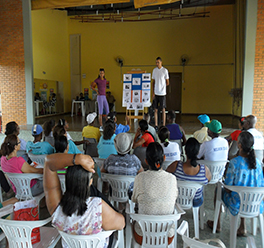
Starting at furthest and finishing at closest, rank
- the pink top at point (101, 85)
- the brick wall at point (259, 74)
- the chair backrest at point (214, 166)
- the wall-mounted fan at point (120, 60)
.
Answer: the wall-mounted fan at point (120, 60) → the brick wall at point (259, 74) → the pink top at point (101, 85) → the chair backrest at point (214, 166)

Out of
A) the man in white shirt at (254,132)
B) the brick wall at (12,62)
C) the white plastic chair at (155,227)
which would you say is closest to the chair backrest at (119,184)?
the white plastic chair at (155,227)

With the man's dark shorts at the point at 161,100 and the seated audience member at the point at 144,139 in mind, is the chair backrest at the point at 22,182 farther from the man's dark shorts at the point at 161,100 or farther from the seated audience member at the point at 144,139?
the man's dark shorts at the point at 161,100

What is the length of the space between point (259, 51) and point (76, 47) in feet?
30.7

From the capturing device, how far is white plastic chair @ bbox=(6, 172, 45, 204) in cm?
254

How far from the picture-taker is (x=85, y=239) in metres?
1.43

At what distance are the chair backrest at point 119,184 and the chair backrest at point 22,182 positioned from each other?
766 millimetres

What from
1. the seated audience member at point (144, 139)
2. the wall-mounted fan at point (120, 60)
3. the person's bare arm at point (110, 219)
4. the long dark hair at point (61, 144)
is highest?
the wall-mounted fan at point (120, 60)

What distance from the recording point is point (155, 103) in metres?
6.60

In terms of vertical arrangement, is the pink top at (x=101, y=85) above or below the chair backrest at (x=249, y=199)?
above

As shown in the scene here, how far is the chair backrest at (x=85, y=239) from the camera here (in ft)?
4.70

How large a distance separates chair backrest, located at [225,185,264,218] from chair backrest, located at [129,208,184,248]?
790mm

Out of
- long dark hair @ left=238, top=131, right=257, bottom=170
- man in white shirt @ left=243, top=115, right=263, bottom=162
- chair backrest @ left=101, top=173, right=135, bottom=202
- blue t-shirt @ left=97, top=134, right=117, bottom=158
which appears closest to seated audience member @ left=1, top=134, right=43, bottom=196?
chair backrest @ left=101, top=173, right=135, bottom=202

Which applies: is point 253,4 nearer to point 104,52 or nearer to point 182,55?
point 182,55

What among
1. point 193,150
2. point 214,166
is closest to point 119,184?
point 193,150
